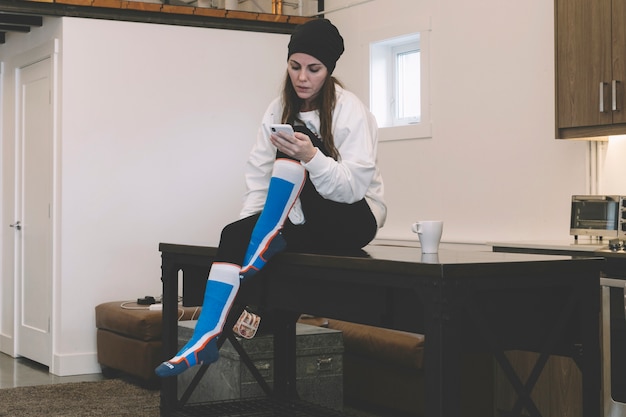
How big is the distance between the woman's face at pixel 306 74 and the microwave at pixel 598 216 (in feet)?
5.98

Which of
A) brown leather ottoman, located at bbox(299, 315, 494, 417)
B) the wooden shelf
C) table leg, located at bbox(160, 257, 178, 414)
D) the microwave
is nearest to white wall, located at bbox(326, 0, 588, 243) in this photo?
the microwave

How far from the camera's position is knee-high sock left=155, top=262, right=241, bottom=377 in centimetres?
283

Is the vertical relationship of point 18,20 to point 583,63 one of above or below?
above

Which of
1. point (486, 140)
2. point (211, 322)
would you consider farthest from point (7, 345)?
point (211, 322)

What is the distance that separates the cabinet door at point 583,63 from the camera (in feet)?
14.0

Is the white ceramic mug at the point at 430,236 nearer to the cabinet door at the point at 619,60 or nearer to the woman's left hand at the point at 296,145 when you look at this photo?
the woman's left hand at the point at 296,145

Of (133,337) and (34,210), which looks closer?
(133,337)

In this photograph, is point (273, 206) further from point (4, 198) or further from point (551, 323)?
point (4, 198)

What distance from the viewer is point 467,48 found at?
552cm

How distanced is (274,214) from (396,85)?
3650mm

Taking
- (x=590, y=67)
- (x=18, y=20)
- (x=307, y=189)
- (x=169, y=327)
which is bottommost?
(x=169, y=327)

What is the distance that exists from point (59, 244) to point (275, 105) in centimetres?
312

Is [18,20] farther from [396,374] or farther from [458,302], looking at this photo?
[458,302]

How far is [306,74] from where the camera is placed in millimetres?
3104
